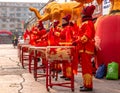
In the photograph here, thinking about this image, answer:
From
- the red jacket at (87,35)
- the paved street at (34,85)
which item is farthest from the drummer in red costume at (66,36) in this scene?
the red jacket at (87,35)

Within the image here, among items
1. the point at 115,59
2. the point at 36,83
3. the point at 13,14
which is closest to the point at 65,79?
the point at 36,83

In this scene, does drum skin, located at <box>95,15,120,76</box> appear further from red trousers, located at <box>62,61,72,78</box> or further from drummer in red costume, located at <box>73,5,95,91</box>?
drummer in red costume, located at <box>73,5,95,91</box>

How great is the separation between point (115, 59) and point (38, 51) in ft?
7.22

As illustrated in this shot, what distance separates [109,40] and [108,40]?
0.10 ft

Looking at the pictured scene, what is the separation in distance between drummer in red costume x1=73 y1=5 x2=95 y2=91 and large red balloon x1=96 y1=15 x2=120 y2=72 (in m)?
2.03

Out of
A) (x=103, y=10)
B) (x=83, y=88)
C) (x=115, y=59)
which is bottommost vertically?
(x=83, y=88)

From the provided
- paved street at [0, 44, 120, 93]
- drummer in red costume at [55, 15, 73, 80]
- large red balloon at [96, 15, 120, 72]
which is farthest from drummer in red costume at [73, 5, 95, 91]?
large red balloon at [96, 15, 120, 72]

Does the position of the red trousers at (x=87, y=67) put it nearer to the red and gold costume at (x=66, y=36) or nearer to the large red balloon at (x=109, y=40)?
the red and gold costume at (x=66, y=36)

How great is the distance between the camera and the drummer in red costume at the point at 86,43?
6680mm

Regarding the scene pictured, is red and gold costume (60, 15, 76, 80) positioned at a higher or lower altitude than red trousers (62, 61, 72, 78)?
higher

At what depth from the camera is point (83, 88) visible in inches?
273

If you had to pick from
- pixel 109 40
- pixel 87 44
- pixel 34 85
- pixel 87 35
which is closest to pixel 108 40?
pixel 109 40

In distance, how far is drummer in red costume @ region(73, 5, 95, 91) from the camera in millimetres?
6680

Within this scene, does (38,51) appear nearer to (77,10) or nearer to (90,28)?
(90,28)
